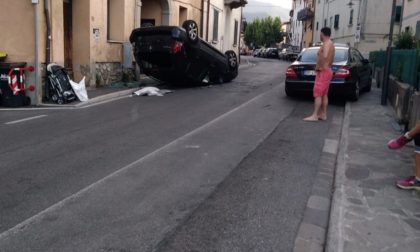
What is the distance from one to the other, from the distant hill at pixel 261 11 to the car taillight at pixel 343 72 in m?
115

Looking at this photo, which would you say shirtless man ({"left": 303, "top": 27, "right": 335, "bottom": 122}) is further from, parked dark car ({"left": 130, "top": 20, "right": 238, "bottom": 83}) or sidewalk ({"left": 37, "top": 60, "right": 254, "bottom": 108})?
sidewalk ({"left": 37, "top": 60, "right": 254, "bottom": 108})

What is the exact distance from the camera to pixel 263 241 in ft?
12.8

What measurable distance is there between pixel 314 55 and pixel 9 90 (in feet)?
25.3

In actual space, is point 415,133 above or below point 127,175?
above

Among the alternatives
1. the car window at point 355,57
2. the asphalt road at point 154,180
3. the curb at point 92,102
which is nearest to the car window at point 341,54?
the car window at point 355,57

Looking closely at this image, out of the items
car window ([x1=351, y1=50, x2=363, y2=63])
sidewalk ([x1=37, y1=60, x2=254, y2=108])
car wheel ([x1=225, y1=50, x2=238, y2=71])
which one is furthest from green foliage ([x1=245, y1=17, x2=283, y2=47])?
car window ([x1=351, y1=50, x2=363, y2=63])

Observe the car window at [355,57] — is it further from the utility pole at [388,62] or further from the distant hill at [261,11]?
the distant hill at [261,11]

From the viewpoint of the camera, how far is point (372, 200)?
489cm

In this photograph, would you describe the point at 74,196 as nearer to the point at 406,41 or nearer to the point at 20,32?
the point at 20,32

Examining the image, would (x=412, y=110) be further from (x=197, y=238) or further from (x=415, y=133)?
(x=197, y=238)

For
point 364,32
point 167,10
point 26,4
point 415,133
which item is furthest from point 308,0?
point 415,133

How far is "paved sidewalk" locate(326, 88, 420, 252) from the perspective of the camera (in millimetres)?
3938

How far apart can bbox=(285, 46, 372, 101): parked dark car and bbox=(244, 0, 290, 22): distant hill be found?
114 m

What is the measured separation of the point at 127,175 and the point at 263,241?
2.28m
